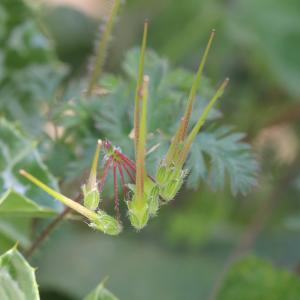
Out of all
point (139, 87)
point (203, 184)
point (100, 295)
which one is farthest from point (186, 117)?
point (203, 184)

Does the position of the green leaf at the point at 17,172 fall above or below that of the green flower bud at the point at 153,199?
below

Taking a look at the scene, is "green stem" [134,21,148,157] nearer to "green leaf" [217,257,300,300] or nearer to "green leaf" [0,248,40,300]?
"green leaf" [0,248,40,300]

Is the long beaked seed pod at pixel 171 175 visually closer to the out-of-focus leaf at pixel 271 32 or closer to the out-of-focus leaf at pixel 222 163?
the out-of-focus leaf at pixel 222 163

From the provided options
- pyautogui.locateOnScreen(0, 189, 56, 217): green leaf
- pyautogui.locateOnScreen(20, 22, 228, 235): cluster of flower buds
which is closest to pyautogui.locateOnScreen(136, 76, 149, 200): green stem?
pyautogui.locateOnScreen(20, 22, 228, 235): cluster of flower buds

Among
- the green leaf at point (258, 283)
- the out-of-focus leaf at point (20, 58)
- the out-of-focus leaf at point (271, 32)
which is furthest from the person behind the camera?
the out-of-focus leaf at point (271, 32)

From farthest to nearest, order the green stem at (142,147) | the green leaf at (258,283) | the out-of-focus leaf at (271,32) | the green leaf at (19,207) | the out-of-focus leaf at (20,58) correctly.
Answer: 1. the out-of-focus leaf at (271,32)
2. the out-of-focus leaf at (20,58)
3. the green leaf at (258,283)
4. the green leaf at (19,207)
5. the green stem at (142,147)

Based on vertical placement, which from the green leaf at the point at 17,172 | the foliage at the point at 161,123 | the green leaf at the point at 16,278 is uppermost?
the foliage at the point at 161,123

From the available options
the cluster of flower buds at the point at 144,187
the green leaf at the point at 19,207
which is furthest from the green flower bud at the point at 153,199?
the green leaf at the point at 19,207
